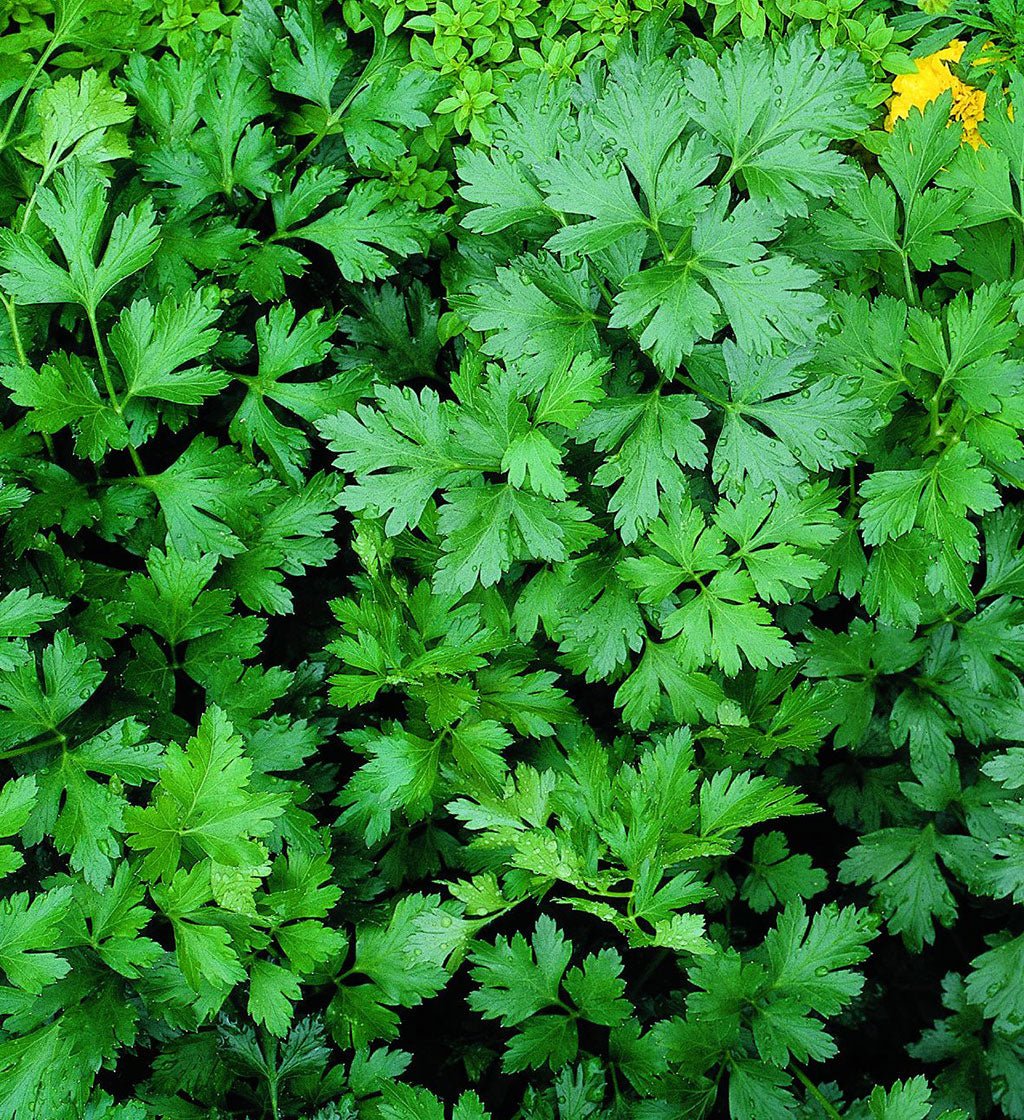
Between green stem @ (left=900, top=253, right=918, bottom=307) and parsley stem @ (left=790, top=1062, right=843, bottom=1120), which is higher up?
green stem @ (left=900, top=253, right=918, bottom=307)

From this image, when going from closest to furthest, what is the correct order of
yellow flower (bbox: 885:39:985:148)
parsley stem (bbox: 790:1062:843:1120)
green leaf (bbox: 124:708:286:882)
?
green leaf (bbox: 124:708:286:882) < parsley stem (bbox: 790:1062:843:1120) < yellow flower (bbox: 885:39:985:148)

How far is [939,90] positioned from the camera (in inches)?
86.3

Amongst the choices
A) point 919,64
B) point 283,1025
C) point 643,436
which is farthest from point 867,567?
point 283,1025

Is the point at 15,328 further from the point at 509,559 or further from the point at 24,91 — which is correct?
the point at 509,559

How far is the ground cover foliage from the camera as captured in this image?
1697 millimetres

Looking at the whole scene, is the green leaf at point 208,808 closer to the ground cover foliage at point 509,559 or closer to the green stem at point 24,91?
the ground cover foliage at point 509,559

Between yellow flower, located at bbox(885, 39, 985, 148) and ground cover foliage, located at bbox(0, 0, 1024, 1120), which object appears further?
yellow flower, located at bbox(885, 39, 985, 148)

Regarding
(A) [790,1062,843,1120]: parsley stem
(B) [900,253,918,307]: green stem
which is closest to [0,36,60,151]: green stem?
(B) [900,253,918,307]: green stem

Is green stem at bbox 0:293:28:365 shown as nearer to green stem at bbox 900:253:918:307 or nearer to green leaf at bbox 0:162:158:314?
green leaf at bbox 0:162:158:314

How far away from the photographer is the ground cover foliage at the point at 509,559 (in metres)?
1.70

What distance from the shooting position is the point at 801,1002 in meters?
1.78

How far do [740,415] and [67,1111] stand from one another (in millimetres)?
1557

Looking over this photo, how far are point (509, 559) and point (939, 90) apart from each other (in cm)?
139

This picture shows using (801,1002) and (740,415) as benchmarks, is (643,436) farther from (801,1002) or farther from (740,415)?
(801,1002)
